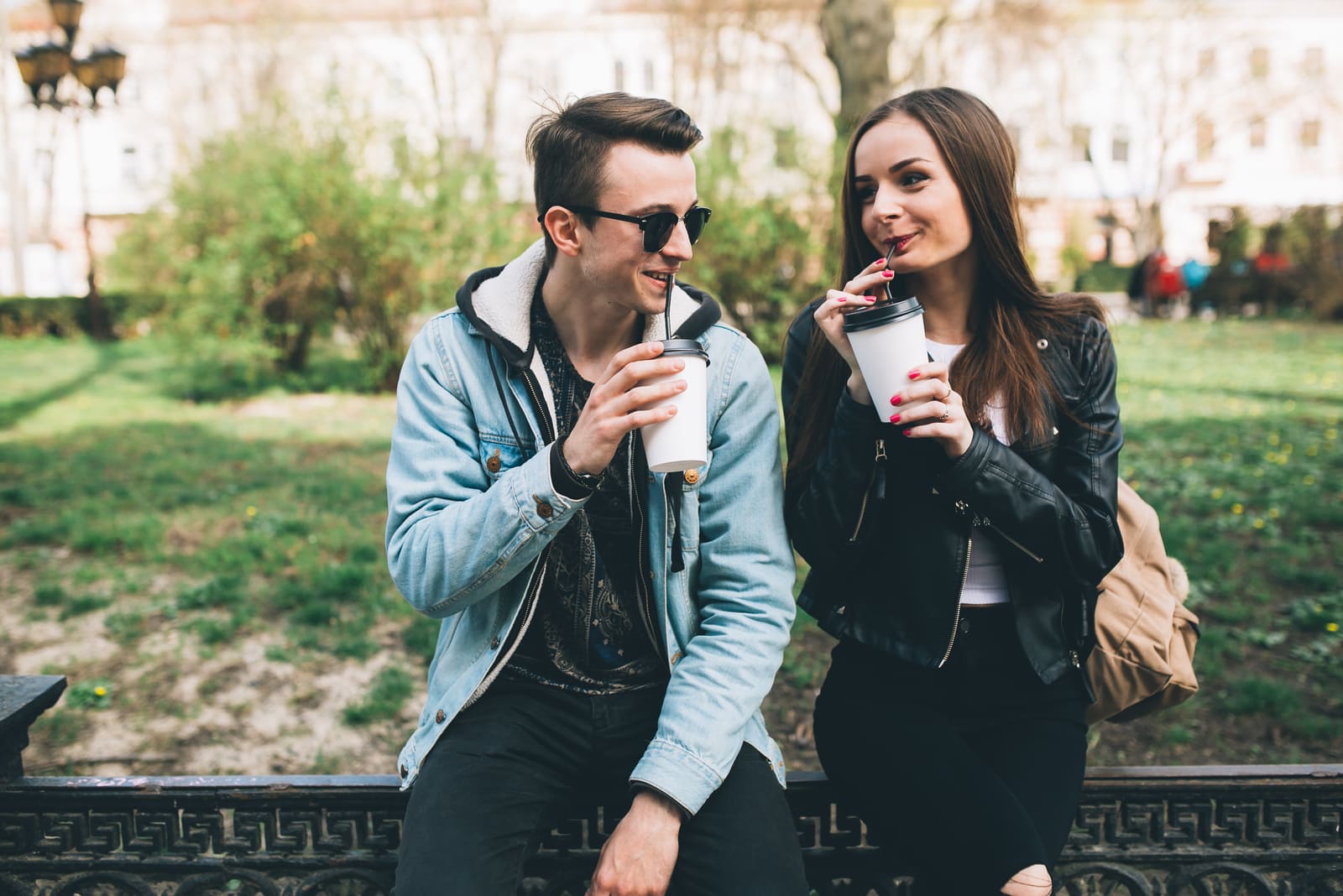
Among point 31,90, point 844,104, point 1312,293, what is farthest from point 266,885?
point 1312,293

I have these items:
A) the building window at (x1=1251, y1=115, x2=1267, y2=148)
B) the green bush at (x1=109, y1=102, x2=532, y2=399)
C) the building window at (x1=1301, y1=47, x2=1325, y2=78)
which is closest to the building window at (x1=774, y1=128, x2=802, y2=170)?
the green bush at (x1=109, y1=102, x2=532, y2=399)

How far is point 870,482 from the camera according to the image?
216cm

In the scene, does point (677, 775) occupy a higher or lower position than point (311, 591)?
higher

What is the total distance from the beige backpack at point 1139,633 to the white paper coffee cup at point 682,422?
Result: 1031 mm

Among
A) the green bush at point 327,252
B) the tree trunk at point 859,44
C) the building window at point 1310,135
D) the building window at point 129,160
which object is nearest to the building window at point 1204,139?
the building window at point 1310,135

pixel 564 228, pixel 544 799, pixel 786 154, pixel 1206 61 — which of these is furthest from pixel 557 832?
pixel 1206 61

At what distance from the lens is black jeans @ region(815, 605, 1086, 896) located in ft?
6.29

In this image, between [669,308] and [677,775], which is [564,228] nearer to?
[669,308]

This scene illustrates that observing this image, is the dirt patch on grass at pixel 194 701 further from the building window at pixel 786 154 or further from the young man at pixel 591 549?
Answer: the building window at pixel 786 154

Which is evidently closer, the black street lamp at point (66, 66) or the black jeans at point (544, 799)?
the black jeans at point (544, 799)

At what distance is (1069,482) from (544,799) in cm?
129

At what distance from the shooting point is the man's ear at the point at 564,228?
88.7 inches

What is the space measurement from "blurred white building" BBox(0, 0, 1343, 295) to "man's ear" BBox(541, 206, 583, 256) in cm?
1469

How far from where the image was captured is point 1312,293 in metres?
16.2
